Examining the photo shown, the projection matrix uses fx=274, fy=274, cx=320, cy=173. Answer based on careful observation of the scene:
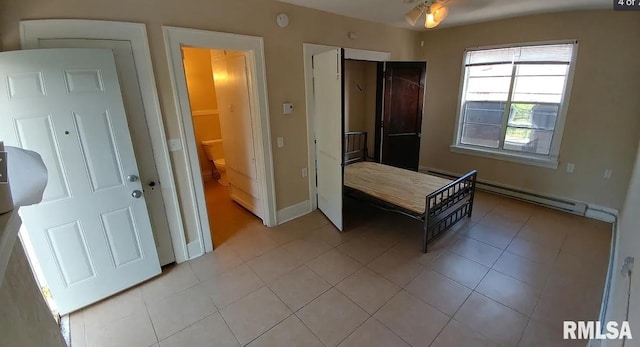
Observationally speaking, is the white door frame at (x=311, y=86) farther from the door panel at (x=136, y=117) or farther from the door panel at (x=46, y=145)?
the door panel at (x=46, y=145)

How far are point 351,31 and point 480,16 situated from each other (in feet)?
6.00

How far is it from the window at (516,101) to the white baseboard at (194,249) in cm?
426

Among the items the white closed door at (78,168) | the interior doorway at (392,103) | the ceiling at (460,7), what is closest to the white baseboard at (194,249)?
the white closed door at (78,168)

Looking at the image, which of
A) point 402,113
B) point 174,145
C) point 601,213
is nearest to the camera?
point 174,145

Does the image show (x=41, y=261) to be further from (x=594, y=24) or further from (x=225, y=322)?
(x=594, y=24)

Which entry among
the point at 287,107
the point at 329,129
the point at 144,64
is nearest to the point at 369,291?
the point at 329,129

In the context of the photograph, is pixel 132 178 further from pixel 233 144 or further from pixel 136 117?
pixel 233 144

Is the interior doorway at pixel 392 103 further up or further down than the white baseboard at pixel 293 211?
further up

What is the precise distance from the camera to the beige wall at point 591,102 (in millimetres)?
3115

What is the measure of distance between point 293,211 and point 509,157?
11.0 ft

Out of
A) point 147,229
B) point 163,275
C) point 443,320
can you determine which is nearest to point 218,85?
point 147,229

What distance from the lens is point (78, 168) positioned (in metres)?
2.04

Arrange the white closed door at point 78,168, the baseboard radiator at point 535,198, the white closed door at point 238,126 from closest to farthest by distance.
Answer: the white closed door at point 78,168
the white closed door at point 238,126
the baseboard radiator at point 535,198

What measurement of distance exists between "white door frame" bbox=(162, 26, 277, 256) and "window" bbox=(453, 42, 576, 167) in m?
3.39
